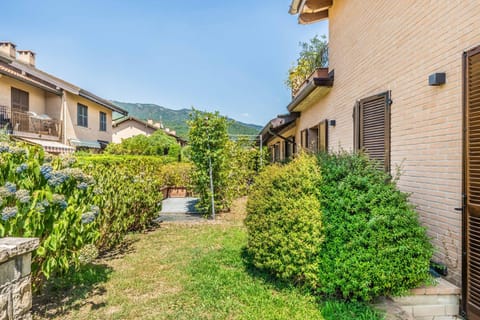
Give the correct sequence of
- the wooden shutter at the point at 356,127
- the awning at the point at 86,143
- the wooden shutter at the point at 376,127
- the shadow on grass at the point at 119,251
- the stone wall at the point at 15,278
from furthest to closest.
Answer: the awning at the point at 86,143
the wooden shutter at the point at 356,127
the shadow on grass at the point at 119,251
the wooden shutter at the point at 376,127
the stone wall at the point at 15,278

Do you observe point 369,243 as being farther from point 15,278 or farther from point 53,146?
point 53,146

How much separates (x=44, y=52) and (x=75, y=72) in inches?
470

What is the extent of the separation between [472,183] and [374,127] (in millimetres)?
2773

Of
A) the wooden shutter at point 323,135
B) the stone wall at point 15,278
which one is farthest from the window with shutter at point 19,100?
the stone wall at point 15,278

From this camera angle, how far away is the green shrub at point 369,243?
356cm

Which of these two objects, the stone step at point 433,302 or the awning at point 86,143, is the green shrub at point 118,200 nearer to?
the stone step at point 433,302

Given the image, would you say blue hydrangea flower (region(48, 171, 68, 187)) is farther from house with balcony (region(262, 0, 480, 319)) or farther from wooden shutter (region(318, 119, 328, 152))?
wooden shutter (region(318, 119, 328, 152))

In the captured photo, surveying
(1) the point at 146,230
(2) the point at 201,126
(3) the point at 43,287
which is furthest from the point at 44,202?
(2) the point at 201,126

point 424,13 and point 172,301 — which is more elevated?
point 424,13

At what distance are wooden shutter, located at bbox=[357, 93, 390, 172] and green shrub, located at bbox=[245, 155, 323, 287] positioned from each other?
1.98 m

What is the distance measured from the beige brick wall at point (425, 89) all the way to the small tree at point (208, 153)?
4.86 metres

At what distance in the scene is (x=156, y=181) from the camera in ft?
28.7

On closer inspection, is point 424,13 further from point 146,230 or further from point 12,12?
point 12,12

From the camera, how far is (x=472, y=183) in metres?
3.41
